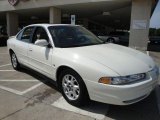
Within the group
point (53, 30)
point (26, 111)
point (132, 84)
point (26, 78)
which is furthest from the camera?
point (26, 78)

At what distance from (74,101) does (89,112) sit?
1.22ft

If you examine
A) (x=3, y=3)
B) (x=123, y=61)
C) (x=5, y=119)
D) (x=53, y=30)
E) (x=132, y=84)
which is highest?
(x=3, y=3)

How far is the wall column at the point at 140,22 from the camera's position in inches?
524

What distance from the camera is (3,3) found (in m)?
21.7

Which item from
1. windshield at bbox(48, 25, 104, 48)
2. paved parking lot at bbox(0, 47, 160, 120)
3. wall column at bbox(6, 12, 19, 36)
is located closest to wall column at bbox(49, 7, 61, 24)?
wall column at bbox(6, 12, 19, 36)

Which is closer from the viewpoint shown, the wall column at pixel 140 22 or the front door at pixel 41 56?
the front door at pixel 41 56

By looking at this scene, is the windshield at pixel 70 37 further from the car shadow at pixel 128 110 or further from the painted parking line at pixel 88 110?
the car shadow at pixel 128 110

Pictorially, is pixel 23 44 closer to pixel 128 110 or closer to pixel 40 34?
pixel 40 34

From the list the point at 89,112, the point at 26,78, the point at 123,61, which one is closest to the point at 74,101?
the point at 89,112

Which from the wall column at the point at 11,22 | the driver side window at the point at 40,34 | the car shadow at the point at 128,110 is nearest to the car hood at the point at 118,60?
the car shadow at the point at 128,110

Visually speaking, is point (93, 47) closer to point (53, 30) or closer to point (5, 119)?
point (53, 30)

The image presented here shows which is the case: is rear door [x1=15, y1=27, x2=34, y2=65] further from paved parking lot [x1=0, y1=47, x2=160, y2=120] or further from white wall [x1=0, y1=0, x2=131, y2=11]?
white wall [x1=0, y1=0, x2=131, y2=11]

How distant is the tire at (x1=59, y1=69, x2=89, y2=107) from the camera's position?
3.53 m

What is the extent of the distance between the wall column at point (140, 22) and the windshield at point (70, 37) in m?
9.43
